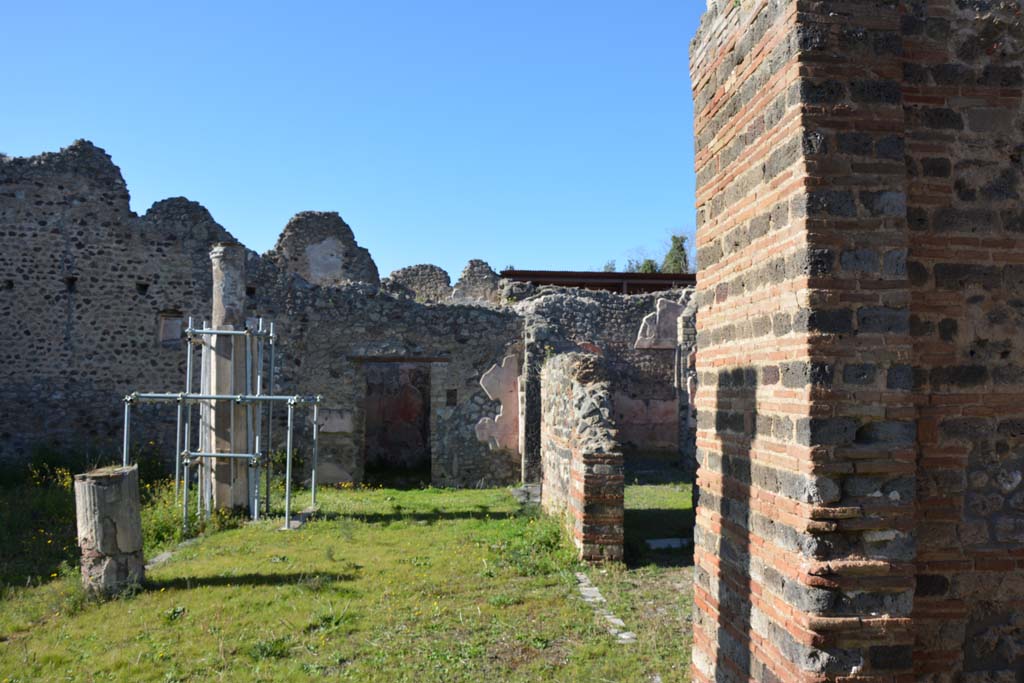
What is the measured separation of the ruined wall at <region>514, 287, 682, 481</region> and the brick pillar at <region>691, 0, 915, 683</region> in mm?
9904

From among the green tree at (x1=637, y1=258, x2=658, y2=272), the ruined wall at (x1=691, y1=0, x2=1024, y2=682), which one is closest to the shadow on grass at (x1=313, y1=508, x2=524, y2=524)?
the ruined wall at (x1=691, y1=0, x2=1024, y2=682)

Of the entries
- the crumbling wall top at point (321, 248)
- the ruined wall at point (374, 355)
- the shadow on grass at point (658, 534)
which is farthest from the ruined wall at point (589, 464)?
the crumbling wall top at point (321, 248)

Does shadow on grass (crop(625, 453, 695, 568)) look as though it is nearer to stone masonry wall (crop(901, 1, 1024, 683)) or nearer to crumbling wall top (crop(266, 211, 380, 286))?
stone masonry wall (crop(901, 1, 1024, 683))

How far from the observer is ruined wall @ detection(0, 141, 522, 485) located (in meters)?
12.1

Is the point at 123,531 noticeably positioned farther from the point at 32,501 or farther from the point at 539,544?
the point at 32,501

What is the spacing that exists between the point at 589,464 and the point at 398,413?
9.64 m

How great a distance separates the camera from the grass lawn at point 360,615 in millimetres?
4477

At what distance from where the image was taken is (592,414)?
23.7 feet

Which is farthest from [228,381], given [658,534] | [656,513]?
[656,513]

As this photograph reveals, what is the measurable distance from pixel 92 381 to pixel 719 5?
12105mm

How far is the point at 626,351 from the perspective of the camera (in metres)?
14.2

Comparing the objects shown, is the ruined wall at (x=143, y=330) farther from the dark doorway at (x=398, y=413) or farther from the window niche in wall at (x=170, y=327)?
the dark doorway at (x=398, y=413)

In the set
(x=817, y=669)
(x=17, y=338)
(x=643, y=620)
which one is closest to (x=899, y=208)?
(x=817, y=669)

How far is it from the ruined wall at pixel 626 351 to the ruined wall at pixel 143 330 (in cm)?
148
